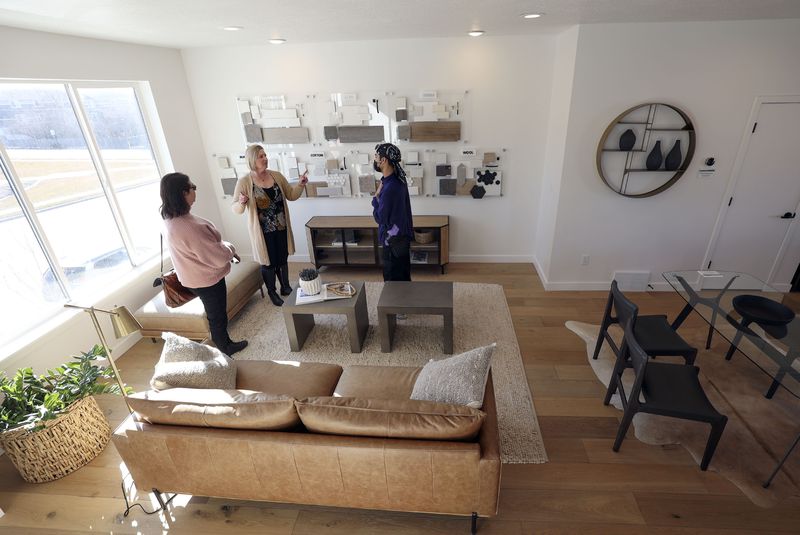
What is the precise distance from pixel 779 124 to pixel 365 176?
3.96m

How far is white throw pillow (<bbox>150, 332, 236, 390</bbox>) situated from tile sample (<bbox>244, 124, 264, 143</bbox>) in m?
2.91

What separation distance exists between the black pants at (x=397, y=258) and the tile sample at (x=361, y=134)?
152cm

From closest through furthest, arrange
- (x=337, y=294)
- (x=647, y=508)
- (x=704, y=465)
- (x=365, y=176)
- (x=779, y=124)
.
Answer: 1. (x=647, y=508)
2. (x=704, y=465)
3. (x=337, y=294)
4. (x=779, y=124)
5. (x=365, y=176)

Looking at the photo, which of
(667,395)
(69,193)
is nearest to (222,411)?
(667,395)

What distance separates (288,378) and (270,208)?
181 cm

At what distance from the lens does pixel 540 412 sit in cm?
260

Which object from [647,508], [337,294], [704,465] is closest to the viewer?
[647,508]

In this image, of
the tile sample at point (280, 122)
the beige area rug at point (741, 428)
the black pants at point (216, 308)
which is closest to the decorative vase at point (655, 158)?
the beige area rug at point (741, 428)

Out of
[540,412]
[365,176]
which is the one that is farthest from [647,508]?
[365,176]

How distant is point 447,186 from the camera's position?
4.49 m

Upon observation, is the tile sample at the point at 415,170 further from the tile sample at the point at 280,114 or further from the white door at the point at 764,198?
the white door at the point at 764,198

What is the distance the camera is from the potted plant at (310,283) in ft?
10.2

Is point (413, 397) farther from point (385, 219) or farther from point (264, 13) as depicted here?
point (264, 13)

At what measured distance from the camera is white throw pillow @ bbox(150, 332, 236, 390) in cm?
203
